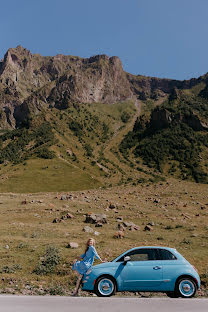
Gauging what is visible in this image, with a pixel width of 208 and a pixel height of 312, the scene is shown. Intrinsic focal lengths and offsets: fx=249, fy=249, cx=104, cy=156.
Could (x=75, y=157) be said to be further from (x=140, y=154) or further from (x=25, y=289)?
(x=25, y=289)

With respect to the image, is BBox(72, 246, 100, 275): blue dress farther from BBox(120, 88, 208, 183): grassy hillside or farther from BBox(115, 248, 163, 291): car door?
BBox(120, 88, 208, 183): grassy hillside

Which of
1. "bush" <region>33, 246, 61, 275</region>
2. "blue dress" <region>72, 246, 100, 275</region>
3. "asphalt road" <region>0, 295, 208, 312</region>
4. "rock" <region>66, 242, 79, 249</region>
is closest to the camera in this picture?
"asphalt road" <region>0, 295, 208, 312</region>

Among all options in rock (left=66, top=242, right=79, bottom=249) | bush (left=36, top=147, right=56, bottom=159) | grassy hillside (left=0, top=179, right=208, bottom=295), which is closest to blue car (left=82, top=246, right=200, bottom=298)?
grassy hillside (left=0, top=179, right=208, bottom=295)

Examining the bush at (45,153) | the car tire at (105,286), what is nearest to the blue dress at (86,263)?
the car tire at (105,286)

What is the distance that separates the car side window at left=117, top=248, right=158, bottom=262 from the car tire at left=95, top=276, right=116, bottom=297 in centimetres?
82

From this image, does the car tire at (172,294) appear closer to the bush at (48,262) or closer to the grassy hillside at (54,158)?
the bush at (48,262)

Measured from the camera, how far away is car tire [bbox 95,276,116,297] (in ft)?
30.4

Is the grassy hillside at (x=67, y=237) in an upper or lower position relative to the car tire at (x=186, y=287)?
lower

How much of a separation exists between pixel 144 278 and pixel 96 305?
232 cm

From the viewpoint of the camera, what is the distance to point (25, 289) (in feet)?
35.7

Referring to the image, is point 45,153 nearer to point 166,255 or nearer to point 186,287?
point 166,255

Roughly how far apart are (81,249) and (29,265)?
11.0 ft

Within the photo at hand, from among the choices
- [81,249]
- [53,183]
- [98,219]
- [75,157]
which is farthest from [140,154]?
[81,249]

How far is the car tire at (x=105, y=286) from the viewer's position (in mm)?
9273
